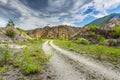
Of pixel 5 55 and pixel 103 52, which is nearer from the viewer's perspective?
pixel 5 55

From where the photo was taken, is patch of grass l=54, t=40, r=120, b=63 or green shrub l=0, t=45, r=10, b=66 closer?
green shrub l=0, t=45, r=10, b=66

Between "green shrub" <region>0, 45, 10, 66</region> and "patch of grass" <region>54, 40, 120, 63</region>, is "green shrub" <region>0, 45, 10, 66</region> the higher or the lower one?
the higher one

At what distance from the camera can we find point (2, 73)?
1377 centimetres

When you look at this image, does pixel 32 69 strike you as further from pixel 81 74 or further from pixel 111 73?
pixel 111 73

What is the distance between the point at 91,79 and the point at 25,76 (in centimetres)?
500

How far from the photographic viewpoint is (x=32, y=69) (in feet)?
44.6

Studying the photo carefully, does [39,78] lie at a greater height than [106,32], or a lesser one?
lesser

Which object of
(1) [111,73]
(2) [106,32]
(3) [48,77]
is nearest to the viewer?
(3) [48,77]

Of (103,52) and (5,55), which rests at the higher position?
(5,55)

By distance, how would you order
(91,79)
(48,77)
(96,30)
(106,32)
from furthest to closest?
(96,30) → (106,32) → (48,77) → (91,79)

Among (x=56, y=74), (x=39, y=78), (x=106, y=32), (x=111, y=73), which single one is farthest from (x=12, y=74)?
(x=106, y=32)

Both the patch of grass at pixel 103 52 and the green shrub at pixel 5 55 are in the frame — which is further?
the patch of grass at pixel 103 52

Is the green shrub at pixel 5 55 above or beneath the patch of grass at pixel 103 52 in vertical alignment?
above

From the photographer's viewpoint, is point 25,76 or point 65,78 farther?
point 25,76
